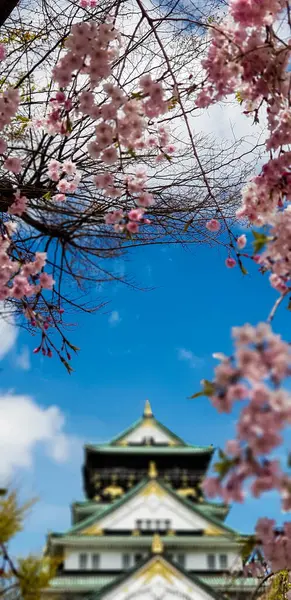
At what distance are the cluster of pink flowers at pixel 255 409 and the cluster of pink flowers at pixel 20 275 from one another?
87.7 inches

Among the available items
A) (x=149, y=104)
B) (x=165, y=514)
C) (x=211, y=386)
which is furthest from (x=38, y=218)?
(x=165, y=514)

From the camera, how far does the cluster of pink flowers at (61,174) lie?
14.0 ft

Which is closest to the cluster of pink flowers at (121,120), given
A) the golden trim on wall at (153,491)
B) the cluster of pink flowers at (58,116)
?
the cluster of pink flowers at (58,116)

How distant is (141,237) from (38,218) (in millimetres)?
994

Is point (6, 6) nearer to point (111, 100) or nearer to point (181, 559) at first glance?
point (111, 100)

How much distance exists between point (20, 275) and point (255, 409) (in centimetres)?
240

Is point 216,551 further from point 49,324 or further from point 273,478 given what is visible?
point 273,478

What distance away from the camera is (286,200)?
3.32 m

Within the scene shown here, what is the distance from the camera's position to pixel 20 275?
385 cm

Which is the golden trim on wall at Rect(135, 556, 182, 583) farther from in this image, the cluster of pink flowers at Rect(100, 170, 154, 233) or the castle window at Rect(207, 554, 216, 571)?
the cluster of pink flowers at Rect(100, 170, 154, 233)

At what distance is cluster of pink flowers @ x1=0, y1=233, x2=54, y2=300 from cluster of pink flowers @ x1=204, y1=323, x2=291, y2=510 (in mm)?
2229

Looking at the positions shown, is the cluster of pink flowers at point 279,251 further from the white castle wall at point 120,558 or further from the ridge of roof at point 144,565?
the white castle wall at point 120,558

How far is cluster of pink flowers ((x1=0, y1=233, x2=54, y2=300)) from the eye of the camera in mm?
3795

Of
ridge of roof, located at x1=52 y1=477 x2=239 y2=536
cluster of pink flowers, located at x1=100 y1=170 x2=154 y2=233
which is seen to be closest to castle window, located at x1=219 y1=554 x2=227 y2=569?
ridge of roof, located at x1=52 y1=477 x2=239 y2=536
